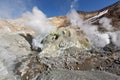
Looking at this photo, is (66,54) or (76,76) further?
(66,54)

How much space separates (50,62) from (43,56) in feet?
5.57

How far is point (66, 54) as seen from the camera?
70.5 feet

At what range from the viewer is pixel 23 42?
89.1 ft

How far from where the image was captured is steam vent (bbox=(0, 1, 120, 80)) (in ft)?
56.0

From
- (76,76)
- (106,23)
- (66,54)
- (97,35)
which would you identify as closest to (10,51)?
(66,54)

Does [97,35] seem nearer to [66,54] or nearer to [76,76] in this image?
[66,54]

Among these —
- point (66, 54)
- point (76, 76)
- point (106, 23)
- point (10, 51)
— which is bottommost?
point (76, 76)

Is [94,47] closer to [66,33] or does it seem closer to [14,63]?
[66,33]

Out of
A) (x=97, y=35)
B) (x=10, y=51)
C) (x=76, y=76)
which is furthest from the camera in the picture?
(x=97, y=35)

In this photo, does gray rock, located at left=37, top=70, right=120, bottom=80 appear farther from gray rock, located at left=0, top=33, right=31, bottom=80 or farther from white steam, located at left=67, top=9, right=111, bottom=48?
white steam, located at left=67, top=9, right=111, bottom=48

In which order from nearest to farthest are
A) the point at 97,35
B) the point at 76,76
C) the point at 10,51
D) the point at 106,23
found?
the point at 76,76 → the point at 10,51 → the point at 97,35 → the point at 106,23

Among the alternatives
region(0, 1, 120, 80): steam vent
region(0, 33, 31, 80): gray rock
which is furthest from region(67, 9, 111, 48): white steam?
region(0, 33, 31, 80): gray rock

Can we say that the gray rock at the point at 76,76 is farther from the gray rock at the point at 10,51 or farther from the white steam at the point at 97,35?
the white steam at the point at 97,35

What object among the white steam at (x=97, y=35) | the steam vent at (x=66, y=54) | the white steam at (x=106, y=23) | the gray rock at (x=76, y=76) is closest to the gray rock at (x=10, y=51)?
the steam vent at (x=66, y=54)
